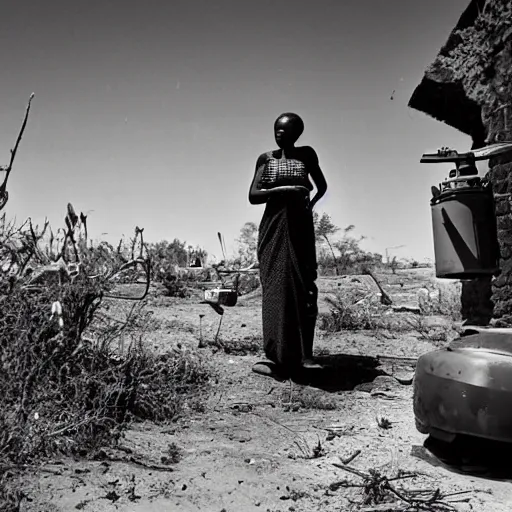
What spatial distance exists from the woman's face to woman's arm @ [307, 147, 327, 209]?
0.18m

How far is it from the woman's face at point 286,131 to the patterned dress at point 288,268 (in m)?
0.15

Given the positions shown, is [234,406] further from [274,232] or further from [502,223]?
[502,223]

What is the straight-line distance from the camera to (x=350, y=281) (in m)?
11.6

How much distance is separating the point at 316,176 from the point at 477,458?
8.22 ft

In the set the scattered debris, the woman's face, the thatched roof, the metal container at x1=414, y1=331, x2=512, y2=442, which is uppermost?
the thatched roof

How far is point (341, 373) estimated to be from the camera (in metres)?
4.45

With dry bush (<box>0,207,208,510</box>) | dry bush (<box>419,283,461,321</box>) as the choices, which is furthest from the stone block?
dry bush (<box>419,283,461,321</box>)

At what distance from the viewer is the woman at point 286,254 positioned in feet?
13.6

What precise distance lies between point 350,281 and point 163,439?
29.7ft

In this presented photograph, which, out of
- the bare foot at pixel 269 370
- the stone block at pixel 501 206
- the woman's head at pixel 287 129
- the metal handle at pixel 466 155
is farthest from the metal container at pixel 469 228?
the bare foot at pixel 269 370

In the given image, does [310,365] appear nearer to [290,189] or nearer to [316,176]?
[290,189]

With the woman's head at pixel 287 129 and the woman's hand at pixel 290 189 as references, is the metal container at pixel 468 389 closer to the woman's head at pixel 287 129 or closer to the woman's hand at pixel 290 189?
the woman's hand at pixel 290 189

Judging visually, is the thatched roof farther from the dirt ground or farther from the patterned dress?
the dirt ground

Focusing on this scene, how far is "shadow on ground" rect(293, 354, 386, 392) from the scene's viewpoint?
4160 mm
